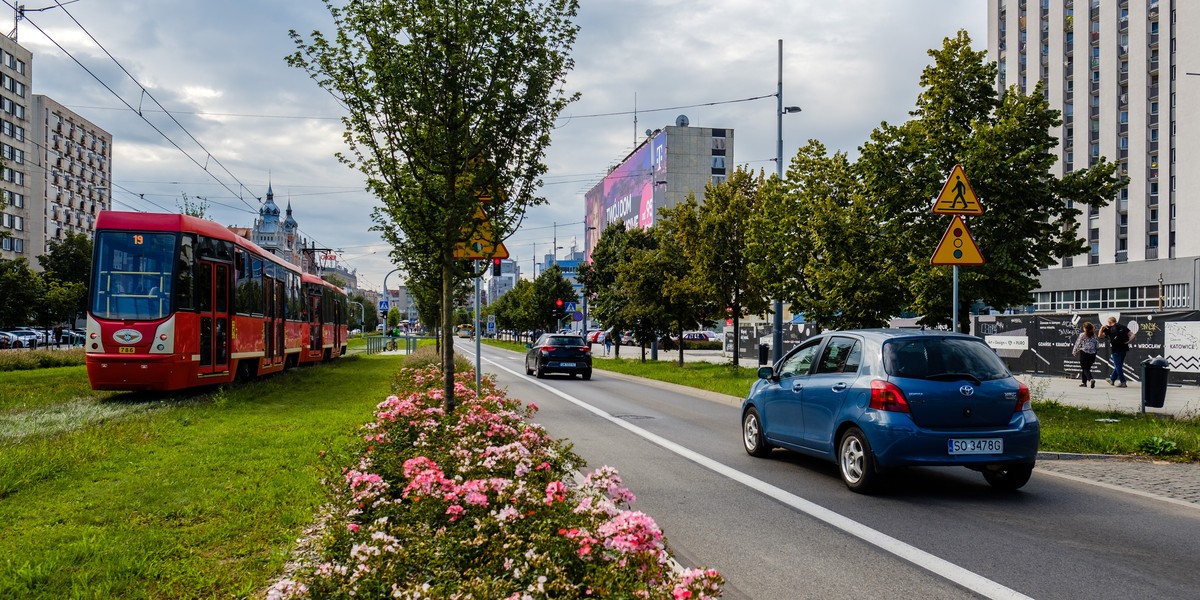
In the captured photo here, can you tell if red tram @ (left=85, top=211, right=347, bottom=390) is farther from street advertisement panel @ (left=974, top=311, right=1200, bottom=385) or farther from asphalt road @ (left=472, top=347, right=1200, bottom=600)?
street advertisement panel @ (left=974, top=311, right=1200, bottom=385)

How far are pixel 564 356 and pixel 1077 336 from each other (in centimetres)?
1592

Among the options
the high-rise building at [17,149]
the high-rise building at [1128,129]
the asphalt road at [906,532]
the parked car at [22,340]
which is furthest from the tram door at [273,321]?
the high-rise building at [17,149]

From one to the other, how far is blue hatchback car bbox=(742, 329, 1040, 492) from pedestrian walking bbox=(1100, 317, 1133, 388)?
1713cm

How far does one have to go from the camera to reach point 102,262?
51.7 ft

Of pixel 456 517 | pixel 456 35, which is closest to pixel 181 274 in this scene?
pixel 456 35

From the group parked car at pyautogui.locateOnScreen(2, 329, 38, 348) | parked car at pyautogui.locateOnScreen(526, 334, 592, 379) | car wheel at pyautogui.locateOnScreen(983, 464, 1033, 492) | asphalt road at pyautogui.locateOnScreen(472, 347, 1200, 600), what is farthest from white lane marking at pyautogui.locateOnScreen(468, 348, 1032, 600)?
parked car at pyautogui.locateOnScreen(2, 329, 38, 348)

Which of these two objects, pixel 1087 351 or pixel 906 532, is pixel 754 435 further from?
pixel 1087 351

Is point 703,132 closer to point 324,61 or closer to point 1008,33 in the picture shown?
point 1008,33

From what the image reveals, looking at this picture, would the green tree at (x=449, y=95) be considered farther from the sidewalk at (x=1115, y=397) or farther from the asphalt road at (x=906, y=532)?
the sidewalk at (x=1115, y=397)

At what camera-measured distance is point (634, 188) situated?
369 ft

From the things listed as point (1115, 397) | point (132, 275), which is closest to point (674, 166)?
point (1115, 397)

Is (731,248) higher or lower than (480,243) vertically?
higher

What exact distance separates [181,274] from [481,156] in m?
9.42

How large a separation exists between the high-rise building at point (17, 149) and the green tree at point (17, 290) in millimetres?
39604
